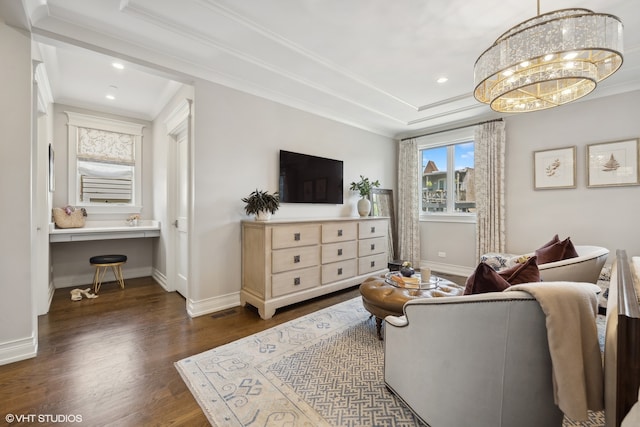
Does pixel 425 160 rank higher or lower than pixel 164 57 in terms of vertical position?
lower

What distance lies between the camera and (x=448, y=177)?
504 centimetres

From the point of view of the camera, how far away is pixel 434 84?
3.56 meters

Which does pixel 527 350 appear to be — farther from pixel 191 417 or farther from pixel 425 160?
pixel 425 160

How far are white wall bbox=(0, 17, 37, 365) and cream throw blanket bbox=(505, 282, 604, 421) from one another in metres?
3.45

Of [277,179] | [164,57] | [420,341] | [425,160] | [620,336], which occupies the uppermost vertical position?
[164,57]

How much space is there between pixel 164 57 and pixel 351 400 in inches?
139

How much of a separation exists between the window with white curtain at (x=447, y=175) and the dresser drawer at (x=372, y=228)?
4.46 feet

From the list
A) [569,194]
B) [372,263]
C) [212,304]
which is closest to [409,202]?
[372,263]

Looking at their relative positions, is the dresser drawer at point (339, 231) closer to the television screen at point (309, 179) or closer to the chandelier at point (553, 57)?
the television screen at point (309, 179)

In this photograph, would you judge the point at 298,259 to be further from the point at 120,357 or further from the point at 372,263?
the point at 120,357

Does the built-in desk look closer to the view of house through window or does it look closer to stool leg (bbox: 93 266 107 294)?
stool leg (bbox: 93 266 107 294)

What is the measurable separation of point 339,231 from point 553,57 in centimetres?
267

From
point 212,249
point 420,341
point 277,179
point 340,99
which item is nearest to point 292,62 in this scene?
point 340,99

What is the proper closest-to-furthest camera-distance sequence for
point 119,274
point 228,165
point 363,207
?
1. point 228,165
2. point 119,274
3. point 363,207
